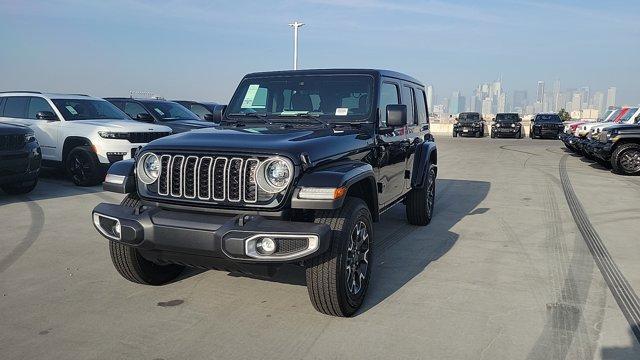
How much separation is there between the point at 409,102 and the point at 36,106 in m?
7.70

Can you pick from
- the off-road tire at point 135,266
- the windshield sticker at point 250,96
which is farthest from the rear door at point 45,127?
the off-road tire at point 135,266

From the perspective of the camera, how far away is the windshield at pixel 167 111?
12225 mm

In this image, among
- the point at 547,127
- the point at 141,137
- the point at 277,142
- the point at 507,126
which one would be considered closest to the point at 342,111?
the point at 277,142

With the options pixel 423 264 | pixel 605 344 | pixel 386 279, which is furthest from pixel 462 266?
pixel 605 344

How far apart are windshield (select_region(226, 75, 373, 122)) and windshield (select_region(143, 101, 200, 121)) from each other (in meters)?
7.56

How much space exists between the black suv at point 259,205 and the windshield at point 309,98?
0.12 meters

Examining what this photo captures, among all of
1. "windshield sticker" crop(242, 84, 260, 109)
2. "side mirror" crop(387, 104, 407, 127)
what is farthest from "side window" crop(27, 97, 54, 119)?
"side mirror" crop(387, 104, 407, 127)

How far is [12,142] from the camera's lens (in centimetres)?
779

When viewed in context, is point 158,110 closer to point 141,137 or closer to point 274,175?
point 141,137

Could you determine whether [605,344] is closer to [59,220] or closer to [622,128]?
[59,220]

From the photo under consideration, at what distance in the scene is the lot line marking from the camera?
395cm

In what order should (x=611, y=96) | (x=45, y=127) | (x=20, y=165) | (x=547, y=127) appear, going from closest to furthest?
(x=20, y=165) → (x=45, y=127) → (x=547, y=127) → (x=611, y=96)

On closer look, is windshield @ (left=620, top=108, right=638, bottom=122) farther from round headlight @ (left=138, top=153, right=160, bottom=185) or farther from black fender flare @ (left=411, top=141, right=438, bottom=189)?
round headlight @ (left=138, top=153, right=160, bottom=185)

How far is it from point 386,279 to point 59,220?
4.65m
